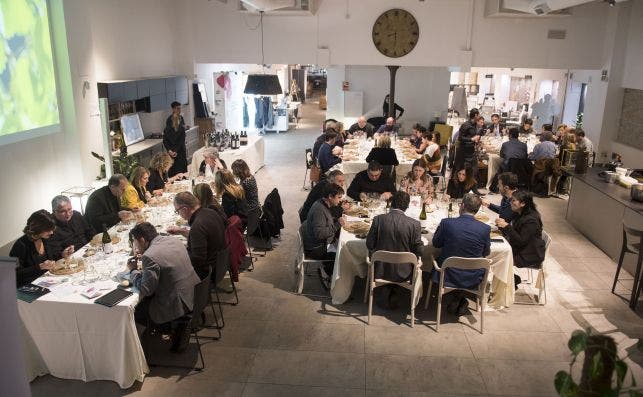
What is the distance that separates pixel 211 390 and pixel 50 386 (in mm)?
1283

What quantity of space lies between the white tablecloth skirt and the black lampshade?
6.63 m

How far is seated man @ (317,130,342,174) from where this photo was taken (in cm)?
870

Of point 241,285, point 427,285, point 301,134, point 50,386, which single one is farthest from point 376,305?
point 301,134

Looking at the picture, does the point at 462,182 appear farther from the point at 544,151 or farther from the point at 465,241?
the point at 465,241

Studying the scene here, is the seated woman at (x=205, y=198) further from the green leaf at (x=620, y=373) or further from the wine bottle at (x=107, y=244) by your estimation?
the green leaf at (x=620, y=373)

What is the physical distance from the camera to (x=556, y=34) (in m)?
10.6

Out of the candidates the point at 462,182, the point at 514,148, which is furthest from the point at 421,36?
the point at 462,182

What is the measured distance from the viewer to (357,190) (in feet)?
22.3

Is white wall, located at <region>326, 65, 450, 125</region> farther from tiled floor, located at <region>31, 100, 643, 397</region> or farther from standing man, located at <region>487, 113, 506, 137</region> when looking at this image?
tiled floor, located at <region>31, 100, 643, 397</region>

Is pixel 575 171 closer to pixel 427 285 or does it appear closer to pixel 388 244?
pixel 427 285

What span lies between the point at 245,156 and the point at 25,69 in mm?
4329

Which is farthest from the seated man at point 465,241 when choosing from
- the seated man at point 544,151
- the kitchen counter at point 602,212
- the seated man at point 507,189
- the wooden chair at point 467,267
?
the seated man at point 544,151

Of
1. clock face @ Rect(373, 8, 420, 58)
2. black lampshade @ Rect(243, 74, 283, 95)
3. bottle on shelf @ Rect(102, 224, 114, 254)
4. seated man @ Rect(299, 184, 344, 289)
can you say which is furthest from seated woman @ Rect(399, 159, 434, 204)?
clock face @ Rect(373, 8, 420, 58)

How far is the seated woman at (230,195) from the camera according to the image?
5.88m
